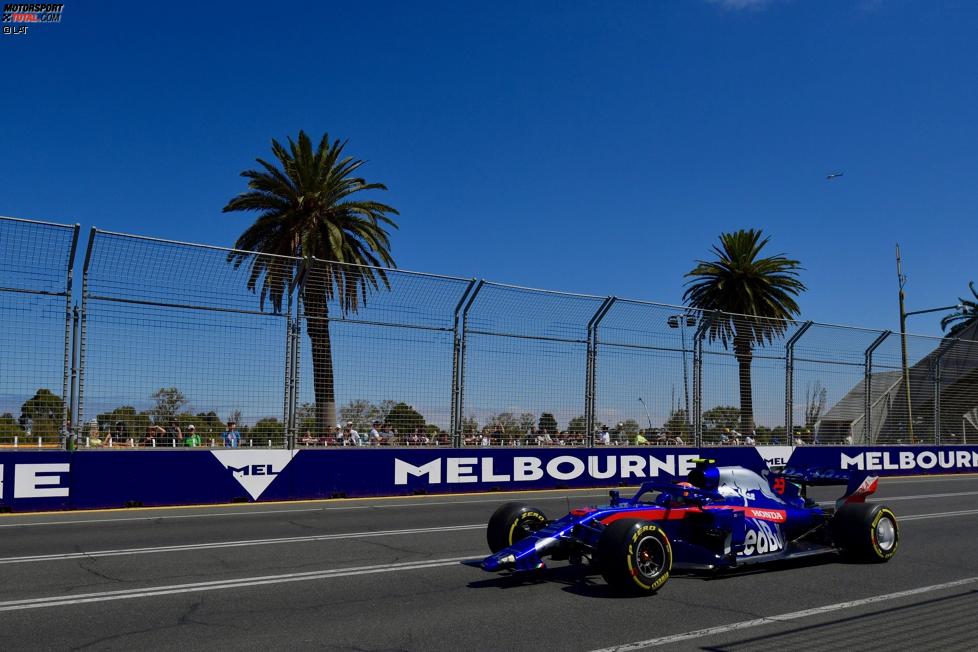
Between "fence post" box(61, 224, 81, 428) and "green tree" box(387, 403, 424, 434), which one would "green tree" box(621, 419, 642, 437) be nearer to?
"green tree" box(387, 403, 424, 434)

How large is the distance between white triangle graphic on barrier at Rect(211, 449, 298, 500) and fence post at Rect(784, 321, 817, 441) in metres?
13.1

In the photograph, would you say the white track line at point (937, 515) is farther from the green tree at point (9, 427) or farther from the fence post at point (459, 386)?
the green tree at point (9, 427)

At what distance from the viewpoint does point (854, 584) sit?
8.05 m

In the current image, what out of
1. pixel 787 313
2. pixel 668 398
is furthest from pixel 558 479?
pixel 787 313

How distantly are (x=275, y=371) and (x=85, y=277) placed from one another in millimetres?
3476

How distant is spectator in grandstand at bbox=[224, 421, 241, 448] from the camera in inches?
602

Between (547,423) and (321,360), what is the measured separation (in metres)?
5.29

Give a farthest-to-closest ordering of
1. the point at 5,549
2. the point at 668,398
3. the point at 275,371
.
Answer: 1. the point at 668,398
2. the point at 275,371
3. the point at 5,549

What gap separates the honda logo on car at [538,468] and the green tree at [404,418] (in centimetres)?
62

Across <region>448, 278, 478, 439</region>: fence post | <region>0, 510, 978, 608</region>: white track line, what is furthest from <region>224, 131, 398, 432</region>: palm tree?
<region>0, 510, 978, 608</region>: white track line

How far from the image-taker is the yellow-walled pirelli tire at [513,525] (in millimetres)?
8273

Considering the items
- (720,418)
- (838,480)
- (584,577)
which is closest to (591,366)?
(720,418)

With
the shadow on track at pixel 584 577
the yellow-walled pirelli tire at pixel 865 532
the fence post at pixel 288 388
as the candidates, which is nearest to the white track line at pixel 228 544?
the shadow on track at pixel 584 577

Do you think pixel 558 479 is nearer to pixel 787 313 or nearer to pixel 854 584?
pixel 854 584
